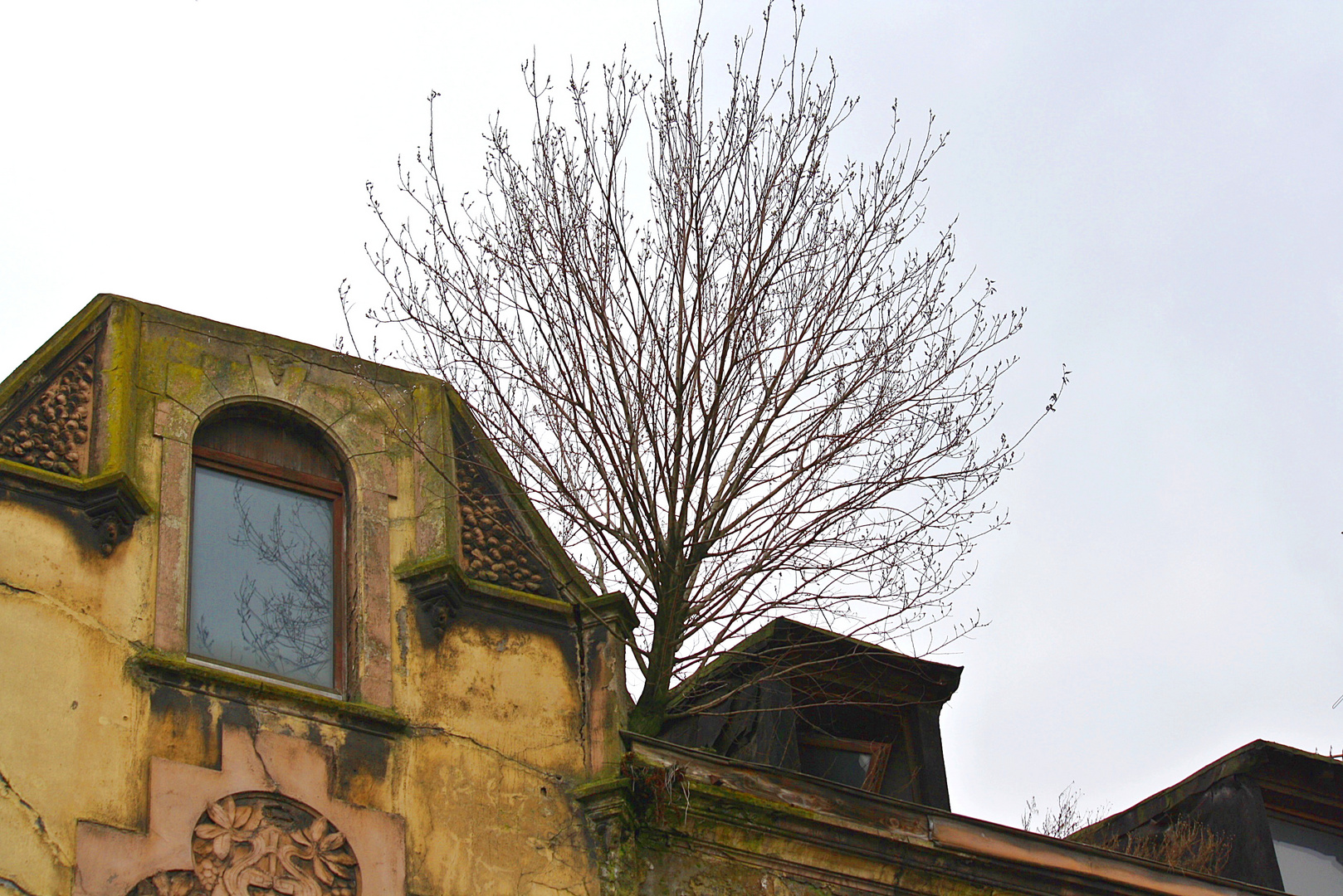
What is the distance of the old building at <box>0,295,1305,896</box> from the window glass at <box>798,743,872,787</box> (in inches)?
29.3

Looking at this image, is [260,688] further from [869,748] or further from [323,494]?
[869,748]

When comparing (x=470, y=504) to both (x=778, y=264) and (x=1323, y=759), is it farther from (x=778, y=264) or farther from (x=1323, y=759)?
(x=1323, y=759)

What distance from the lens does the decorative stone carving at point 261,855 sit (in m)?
9.14

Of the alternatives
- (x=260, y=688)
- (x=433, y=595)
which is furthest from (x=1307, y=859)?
(x=260, y=688)

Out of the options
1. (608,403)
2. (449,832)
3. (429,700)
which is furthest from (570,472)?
(449,832)

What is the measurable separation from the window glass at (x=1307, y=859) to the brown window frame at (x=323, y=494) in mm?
8736

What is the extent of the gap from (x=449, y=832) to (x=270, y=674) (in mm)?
1448

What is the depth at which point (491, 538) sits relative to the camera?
11641 mm

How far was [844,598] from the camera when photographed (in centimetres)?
1237

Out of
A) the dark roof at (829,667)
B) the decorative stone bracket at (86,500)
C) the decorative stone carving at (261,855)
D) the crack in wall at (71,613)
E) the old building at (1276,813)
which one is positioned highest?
the decorative stone bracket at (86,500)

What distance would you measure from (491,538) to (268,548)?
152 cm

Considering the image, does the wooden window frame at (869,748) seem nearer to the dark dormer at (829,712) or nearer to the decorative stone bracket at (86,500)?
the dark dormer at (829,712)

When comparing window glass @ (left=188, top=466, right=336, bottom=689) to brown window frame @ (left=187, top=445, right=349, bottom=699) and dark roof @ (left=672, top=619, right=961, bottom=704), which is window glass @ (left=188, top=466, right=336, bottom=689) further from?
dark roof @ (left=672, top=619, right=961, bottom=704)

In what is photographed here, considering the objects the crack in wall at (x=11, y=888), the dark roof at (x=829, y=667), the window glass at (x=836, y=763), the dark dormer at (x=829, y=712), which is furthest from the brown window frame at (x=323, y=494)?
the window glass at (x=836, y=763)
